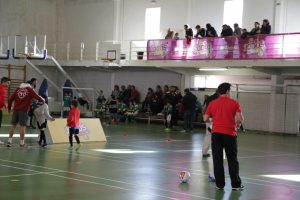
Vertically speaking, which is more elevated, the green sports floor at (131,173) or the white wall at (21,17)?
the white wall at (21,17)

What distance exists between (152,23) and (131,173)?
77.5 ft

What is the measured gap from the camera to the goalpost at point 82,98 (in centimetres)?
3121

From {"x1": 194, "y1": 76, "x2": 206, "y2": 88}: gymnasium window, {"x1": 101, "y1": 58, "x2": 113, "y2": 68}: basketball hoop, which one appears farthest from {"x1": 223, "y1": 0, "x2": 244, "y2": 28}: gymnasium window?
{"x1": 101, "y1": 58, "x2": 113, "y2": 68}: basketball hoop

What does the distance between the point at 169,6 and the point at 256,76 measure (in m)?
7.72

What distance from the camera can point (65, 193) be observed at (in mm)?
8867

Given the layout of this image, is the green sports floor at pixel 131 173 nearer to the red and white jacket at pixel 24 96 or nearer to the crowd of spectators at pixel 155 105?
the red and white jacket at pixel 24 96

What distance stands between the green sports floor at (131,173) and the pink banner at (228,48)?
24.8 ft

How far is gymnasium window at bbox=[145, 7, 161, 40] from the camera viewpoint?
111 ft

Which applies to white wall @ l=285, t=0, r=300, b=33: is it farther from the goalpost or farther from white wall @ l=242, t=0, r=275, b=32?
the goalpost

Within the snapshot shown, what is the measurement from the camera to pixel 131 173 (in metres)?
11.5

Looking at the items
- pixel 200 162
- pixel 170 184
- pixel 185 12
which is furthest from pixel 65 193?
pixel 185 12

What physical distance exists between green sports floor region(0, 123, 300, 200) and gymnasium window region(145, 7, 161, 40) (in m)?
16.5

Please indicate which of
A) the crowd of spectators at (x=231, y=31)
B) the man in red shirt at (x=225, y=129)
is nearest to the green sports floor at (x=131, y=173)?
the man in red shirt at (x=225, y=129)

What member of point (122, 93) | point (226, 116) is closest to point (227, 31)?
point (122, 93)
